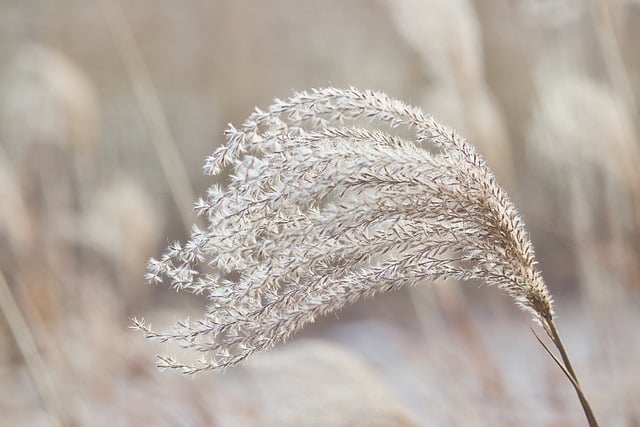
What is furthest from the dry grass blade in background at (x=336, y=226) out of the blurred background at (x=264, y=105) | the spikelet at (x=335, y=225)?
the blurred background at (x=264, y=105)

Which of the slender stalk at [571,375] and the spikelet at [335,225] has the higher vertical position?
the spikelet at [335,225]

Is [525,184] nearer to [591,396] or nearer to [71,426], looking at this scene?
[591,396]

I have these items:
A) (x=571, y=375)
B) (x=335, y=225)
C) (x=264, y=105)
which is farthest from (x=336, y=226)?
(x=264, y=105)

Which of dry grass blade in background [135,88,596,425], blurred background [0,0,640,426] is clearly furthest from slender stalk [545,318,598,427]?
blurred background [0,0,640,426]

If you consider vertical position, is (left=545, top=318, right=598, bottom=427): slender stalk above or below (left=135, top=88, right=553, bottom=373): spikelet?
below

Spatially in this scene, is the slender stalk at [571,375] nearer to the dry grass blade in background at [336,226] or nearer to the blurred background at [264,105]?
the dry grass blade in background at [336,226]

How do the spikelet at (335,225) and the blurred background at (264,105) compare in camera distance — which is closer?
the spikelet at (335,225)

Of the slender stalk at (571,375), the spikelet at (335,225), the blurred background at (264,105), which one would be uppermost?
the blurred background at (264,105)

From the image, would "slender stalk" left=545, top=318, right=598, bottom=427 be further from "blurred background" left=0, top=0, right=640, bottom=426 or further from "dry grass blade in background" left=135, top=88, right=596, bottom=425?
"blurred background" left=0, top=0, right=640, bottom=426
